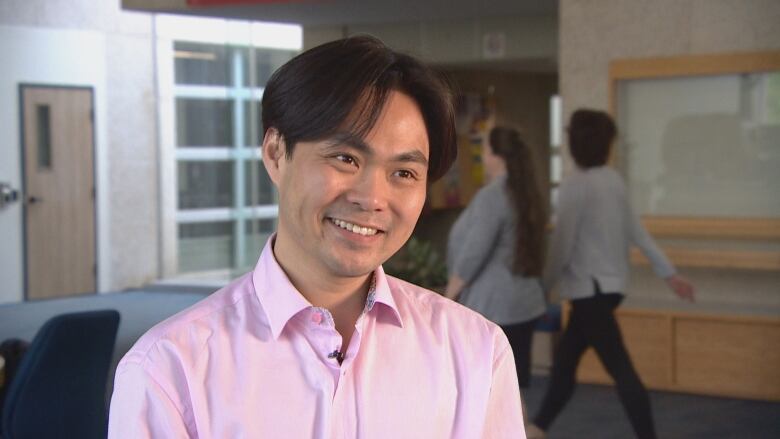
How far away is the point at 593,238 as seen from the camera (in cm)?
539

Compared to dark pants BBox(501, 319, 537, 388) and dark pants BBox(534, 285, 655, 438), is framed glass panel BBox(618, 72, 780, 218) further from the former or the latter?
dark pants BBox(501, 319, 537, 388)

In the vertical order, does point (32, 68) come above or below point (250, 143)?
above

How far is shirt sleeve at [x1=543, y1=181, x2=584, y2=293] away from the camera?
5.42 m

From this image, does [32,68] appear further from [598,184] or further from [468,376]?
[468,376]

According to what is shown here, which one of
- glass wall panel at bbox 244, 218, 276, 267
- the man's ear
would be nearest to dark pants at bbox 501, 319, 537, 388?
the man's ear

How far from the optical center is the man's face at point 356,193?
4.91 ft

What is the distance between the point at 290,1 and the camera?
8.41 meters

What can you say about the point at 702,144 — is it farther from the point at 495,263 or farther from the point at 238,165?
the point at 238,165

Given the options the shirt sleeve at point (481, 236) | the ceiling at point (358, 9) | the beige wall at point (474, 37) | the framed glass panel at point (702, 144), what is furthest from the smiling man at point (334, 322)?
the beige wall at point (474, 37)

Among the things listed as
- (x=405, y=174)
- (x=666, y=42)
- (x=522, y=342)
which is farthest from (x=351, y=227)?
(x=666, y=42)

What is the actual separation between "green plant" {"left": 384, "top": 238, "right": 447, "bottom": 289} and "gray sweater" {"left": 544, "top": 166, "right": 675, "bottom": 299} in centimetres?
336

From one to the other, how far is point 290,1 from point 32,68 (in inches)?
168

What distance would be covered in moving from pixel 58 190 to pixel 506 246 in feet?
25.3

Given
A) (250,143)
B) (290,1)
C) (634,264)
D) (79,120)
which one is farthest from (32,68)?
(634,264)
